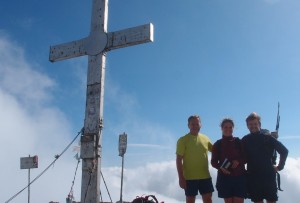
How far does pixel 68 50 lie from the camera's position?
7914 mm

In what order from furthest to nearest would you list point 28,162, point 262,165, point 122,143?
point 122,143 < point 28,162 < point 262,165

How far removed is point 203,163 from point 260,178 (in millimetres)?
887

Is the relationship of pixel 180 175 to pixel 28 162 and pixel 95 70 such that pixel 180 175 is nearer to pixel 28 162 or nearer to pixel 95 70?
pixel 95 70

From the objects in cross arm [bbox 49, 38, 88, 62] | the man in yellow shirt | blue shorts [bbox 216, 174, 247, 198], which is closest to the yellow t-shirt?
the man in yellow shirt

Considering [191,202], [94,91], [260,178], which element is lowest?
[191,202]

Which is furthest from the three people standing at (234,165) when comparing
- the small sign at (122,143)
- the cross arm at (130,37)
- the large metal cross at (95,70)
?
the small sign at (122,143)

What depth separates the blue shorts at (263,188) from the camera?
5.48m

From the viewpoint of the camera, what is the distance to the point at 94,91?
7047 millimetres

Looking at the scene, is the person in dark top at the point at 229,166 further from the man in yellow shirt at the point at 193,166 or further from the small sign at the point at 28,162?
the small sign at the point at 28,162

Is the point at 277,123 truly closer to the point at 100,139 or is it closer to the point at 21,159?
the point at 100,139

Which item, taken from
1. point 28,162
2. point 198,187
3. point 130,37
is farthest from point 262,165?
point 28,162

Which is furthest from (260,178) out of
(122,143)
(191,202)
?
(122,143)

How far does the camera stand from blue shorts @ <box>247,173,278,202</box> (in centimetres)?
548

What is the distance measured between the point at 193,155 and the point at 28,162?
891cm
